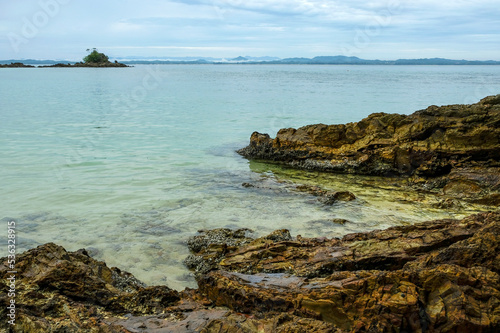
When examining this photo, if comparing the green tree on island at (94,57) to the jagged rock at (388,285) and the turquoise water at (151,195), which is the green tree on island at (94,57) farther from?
the jagged rock at (388,285)

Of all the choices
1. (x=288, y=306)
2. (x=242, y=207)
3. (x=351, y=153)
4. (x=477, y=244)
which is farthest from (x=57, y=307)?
(x=351, y=153)

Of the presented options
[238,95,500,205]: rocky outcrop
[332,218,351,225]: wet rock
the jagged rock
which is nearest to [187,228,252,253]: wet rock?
the jagged rock

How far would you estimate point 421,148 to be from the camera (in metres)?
12.7

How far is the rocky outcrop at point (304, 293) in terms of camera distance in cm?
361

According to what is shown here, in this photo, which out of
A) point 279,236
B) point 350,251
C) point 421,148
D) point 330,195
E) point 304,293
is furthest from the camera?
point 421,148

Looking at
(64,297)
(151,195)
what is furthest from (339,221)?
(64,297)

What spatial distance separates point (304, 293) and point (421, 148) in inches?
396

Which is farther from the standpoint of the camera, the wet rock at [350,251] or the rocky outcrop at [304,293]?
the wet rock at [350,251]

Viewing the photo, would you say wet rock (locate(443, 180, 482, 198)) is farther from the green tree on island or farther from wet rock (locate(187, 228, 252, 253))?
the green tree on island

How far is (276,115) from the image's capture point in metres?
30.6

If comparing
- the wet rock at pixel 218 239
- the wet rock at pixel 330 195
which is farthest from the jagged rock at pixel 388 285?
the wet rock at pixel 330 195

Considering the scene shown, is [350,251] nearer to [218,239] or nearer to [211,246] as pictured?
[211,246]

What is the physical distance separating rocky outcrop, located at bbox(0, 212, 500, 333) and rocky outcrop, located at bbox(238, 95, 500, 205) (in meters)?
6.22

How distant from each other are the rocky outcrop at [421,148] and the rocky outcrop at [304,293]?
622 centimetres
